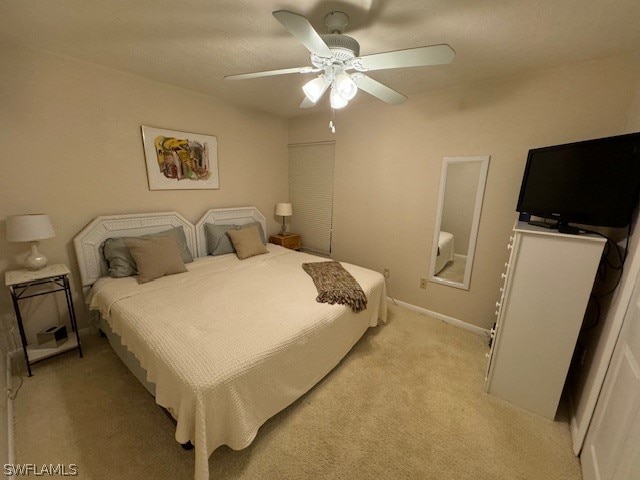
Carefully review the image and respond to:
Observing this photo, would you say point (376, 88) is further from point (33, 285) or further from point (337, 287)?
point (33, 285)

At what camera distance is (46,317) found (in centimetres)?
222

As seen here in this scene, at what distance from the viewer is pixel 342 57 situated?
55.4 inches

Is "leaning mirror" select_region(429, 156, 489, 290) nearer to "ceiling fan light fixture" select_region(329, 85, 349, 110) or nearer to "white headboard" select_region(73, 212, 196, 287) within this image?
"ceiling fan light fixture" select_region(329, 85, 349, 110)

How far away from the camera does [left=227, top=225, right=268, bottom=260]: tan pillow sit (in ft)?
9.91

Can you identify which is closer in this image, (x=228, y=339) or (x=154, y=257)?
(x=228, y=339)

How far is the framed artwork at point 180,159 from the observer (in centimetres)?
262

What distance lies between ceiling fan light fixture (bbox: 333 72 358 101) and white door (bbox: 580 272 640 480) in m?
1.76

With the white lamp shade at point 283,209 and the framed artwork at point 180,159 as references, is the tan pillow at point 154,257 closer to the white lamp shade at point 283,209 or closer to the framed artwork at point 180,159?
the framed artwork at point 180,159

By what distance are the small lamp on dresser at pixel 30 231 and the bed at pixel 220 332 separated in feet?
0.98

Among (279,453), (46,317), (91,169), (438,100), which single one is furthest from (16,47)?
(438,100)

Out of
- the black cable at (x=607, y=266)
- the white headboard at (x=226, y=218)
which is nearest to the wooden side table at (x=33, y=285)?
the white headboard at (x=226, y=218)

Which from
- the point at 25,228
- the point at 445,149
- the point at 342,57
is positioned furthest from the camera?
the point at 445,149

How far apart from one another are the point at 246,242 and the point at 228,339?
173 cm

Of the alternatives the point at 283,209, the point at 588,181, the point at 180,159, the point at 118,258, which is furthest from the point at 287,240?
the point at 588,181
